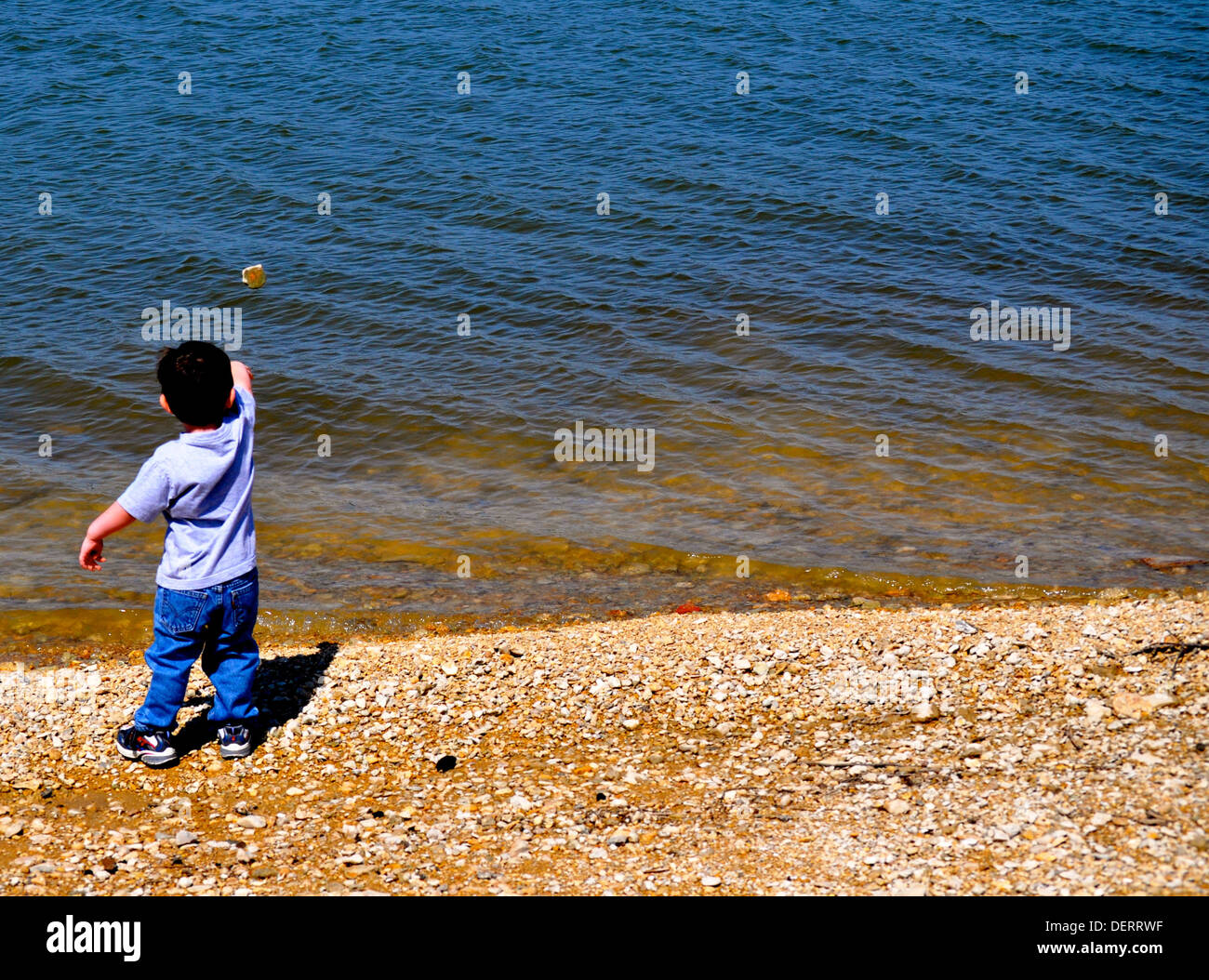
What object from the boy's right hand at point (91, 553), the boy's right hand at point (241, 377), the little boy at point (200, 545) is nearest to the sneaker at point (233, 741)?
the little boy at point (200, 545)

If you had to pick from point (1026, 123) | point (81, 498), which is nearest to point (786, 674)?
point (81, 498)

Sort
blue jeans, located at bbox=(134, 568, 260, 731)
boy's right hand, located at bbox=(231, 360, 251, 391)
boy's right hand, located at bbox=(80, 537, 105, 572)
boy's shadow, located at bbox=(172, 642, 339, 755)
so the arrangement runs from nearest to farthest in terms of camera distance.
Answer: boy's right hand, located at bbox=(80, 537, 105, 572) → blue jeans, located at bbox=(134, 568, 260, 731) → boy's right hand, located at bbox=(231, 360, 251, 391) → boy's shadow, located at bbox=(172, 642, 339, 755)

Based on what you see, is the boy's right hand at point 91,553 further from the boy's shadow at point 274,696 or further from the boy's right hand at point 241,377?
the boy's shadow at point 274,696

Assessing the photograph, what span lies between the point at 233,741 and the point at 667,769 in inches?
95.4

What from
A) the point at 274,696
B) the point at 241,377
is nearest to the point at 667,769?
the point at 274,696

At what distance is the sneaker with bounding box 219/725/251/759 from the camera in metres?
6.50

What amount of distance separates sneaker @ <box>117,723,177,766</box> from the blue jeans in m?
0.06

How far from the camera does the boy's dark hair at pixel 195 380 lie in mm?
5770

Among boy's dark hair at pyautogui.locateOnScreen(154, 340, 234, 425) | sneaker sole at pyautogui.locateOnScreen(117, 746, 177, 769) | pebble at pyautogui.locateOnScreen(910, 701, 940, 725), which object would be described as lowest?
sneaker sole at pyautogui.locateOnScreen(117, 746, 177, 769)

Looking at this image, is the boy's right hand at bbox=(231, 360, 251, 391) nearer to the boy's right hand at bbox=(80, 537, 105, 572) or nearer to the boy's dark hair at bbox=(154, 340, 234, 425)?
the boy's dark hair at bbox=(154, 340, 234, 425)

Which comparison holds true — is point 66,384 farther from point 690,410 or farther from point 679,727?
point 679,727

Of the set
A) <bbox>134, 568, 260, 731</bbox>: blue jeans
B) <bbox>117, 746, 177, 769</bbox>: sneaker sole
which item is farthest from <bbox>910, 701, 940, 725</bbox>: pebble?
<bbox>117, 746, 177, 769</bbox>: sneaker sole

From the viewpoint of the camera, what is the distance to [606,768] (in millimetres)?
6414

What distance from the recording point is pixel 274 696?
7195 millimetres
